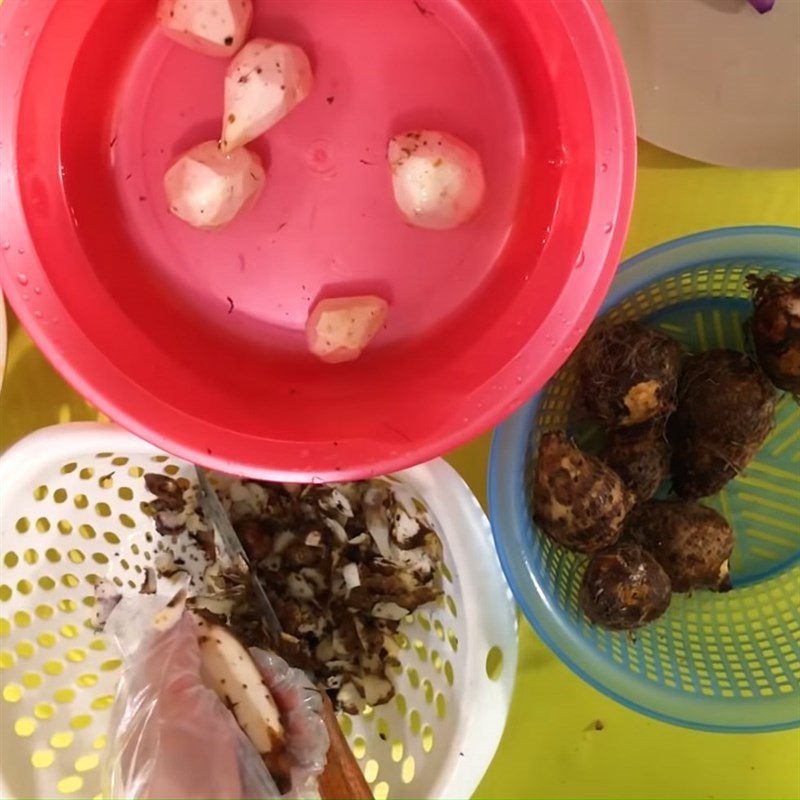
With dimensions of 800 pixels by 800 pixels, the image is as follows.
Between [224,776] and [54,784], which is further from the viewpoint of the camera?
[54,784]

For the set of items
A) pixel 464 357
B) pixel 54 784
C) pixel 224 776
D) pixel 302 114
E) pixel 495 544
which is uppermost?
pixel 302 114

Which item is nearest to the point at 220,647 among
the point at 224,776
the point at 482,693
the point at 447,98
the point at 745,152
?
the point at 224,776

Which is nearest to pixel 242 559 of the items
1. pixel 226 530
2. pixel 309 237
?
pixel 226 530

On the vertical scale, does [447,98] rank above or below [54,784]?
above

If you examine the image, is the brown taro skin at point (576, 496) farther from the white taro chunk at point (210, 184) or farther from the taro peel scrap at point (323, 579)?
the white taro chunk at point (210, 184)

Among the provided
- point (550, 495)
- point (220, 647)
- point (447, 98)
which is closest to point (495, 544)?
point (550, 495)

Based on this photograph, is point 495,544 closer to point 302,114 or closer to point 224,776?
point 224,776

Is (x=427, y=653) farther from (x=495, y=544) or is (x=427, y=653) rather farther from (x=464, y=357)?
(x=464, y=357)
